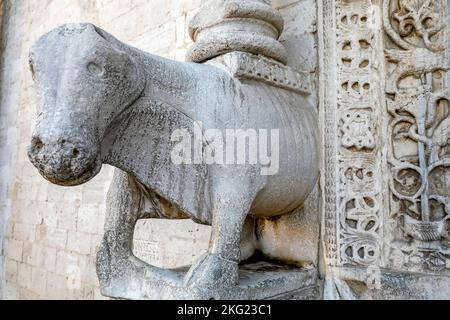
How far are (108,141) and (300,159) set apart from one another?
0.64 m

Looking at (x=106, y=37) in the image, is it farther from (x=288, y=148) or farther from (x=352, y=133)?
(x=352, y=133)

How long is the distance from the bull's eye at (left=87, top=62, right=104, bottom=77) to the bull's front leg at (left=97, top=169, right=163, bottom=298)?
386 millimetres

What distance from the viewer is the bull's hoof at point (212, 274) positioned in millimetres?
931

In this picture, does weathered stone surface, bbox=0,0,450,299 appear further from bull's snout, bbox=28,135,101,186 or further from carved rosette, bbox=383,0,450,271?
bull's snout, bbox=28,135,101,186

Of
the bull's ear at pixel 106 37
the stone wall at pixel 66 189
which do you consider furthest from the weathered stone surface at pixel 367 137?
the bull's ear at pixel 106 37

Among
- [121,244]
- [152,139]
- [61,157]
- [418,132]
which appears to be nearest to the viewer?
[61,157]

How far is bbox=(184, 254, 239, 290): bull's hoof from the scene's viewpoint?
931mm

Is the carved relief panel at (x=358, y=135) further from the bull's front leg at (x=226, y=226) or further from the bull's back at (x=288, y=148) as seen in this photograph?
the bull's front leg at (x=226, y=226)

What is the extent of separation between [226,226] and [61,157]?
471 millimetres

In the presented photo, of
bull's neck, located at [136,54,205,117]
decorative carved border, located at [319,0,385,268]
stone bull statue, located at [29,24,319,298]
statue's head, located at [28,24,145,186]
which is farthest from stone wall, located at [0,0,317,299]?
statue's head, located at [28,24,145,186]

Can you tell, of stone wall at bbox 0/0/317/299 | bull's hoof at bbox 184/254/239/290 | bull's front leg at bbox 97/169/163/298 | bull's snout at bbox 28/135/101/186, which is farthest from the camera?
stone wall at bbox 0/0/317/299

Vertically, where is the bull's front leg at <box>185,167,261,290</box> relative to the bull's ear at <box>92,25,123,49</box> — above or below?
below

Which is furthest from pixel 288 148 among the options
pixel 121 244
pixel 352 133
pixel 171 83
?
pixel 121 244

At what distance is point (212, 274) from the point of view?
3.10 feet
